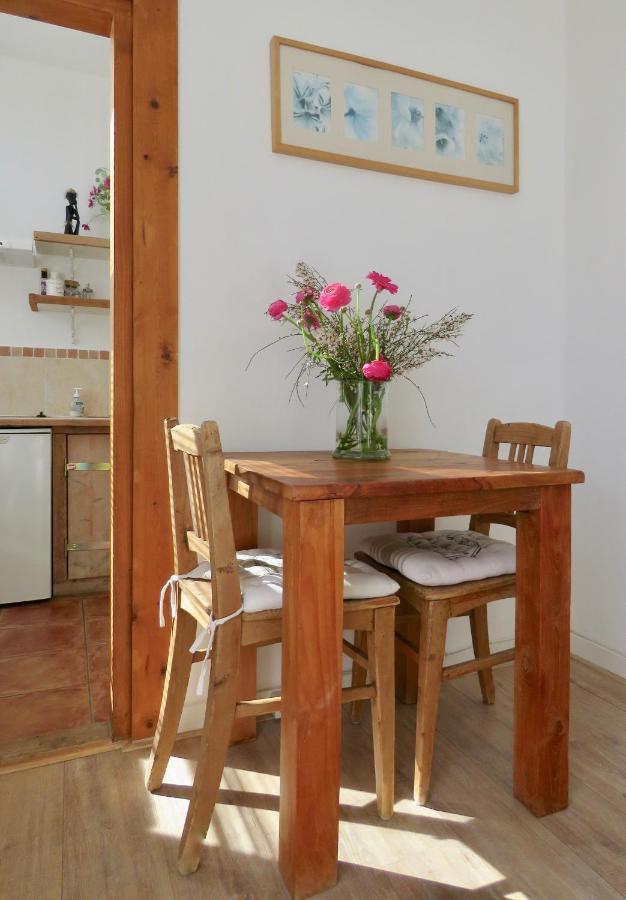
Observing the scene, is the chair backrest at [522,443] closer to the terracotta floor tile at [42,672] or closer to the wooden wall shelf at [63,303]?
the terracotta floor tile at [42,672]

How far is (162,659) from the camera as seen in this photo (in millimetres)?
1739

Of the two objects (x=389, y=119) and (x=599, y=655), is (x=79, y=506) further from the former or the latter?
(x=599, y=655)

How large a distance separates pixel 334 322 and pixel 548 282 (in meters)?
1.16

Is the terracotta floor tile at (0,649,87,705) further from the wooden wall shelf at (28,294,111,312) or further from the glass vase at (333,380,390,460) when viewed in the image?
the wooden wall shelf at (28,294,111,312)

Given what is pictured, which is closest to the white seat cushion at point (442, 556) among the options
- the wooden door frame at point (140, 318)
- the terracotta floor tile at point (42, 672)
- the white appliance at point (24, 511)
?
the wooden door frame at point (140, 318)

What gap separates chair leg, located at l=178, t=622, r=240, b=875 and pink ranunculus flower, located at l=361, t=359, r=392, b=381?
0.69 m

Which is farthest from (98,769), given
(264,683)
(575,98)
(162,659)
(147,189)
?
(575,98)

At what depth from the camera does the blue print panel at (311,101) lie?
1.91 m

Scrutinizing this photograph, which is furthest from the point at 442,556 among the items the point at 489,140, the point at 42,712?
the point at 489,140

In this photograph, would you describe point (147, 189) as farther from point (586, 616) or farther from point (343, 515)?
point (586, 616)

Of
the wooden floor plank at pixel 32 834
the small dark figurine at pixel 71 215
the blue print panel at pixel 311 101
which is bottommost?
the wooden floor plank at pixel 32 834

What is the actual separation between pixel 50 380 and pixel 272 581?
2.64 metres

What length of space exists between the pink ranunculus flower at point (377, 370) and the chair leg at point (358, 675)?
706 mm

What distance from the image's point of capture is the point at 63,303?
3.31 metres
